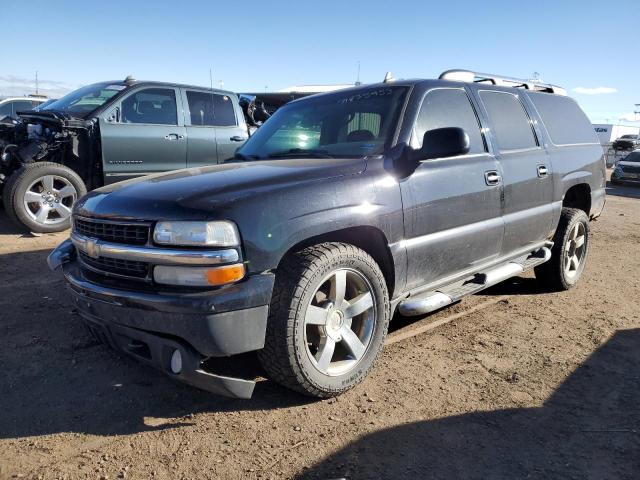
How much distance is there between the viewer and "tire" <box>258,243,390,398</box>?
2.63m

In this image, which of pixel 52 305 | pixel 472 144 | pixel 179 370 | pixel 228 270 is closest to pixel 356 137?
pixel 472 144

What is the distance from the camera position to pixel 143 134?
7066mm

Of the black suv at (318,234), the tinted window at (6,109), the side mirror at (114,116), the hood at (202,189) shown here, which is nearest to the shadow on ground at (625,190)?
the black suv at (318,234)

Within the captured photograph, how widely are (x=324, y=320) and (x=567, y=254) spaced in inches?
132

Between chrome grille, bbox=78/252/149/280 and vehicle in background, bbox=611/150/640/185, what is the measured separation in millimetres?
20804

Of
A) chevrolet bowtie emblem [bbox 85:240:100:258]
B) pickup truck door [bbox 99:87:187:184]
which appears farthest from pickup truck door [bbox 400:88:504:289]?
pickup truck door [bbox 99:87:187:184]

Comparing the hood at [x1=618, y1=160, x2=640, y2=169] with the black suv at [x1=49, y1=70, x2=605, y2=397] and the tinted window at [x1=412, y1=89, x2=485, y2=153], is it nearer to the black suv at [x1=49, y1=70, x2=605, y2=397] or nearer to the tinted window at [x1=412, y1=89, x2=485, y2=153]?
the black suv at [x1=49, y1=70, x2=605, y2=397]

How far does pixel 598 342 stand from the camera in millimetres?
3867

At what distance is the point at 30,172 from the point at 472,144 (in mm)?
5382

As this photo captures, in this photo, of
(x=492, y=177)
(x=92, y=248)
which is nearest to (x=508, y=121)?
(x=492, y=177)

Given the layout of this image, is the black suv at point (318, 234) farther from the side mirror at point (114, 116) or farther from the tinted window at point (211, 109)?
the tinted window at point (211, 109)

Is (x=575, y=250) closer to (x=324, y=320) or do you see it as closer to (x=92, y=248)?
(x=324, y=320)

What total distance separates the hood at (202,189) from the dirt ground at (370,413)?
1078mm

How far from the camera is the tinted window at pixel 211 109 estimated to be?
25.1 feet
